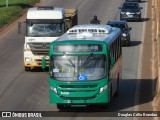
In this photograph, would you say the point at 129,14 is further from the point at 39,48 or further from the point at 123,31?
the point at 39,48

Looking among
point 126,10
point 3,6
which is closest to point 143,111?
point 126,10

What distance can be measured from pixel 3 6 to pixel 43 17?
116 ft

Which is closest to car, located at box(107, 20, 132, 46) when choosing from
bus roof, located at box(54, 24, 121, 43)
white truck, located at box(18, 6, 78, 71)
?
white truck, located at box(18, 6, 78, 71)

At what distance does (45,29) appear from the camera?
1321 inches

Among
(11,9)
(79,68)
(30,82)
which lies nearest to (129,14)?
(11,9)

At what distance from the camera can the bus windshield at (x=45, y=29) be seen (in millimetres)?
33406

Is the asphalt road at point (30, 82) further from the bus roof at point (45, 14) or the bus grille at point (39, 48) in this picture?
the bus roof at point (45, 14)

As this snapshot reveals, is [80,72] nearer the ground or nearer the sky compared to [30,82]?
nearer the sky

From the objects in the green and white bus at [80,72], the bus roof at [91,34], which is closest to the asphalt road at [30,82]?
the green and white bus at [80,72]

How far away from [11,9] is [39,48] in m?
30.3

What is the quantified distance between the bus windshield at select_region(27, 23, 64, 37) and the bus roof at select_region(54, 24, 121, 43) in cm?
665

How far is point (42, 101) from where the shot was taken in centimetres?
2588

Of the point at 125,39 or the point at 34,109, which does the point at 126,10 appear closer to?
the point at 125,39

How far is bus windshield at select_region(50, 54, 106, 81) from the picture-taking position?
75.6 ft
